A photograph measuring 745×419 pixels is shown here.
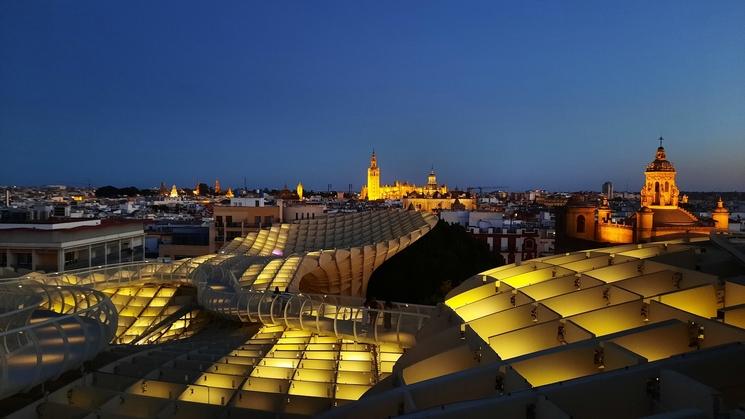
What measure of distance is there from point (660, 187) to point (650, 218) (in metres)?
9.91

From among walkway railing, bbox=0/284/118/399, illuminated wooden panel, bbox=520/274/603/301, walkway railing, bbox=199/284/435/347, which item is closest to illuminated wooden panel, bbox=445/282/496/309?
illuminated wooden panel, bbox=520/274/603/301

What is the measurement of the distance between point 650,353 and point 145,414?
21.4ft

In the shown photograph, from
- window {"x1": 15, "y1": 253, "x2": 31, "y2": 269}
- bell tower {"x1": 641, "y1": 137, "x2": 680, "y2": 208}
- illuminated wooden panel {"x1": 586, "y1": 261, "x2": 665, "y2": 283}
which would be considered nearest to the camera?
illuminated wooden panel {"x1": 586, "y1": 261, "x2": 665, "y2": 283}

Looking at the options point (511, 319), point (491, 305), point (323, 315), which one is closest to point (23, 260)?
point (323, 315)

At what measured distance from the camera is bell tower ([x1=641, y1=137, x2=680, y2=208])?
53281 millimetres

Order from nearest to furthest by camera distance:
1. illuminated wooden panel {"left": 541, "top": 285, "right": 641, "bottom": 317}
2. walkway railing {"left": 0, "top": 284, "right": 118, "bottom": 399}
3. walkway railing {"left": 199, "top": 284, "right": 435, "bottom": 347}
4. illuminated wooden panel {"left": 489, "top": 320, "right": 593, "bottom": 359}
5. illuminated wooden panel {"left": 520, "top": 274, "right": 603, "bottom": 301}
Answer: walkway railing {"left": 0, "top": 284, "right": 118, "bottom": 399} < illuminated wooden panel {"left": 489, "top": 320, "right": 593, "bottom": 359} < illuminated wooden panel {"left": 541, "top": 285, "right": 641, "bottom": 317} < illuminated wooden panel {"left": 520, "top": 274, "right": 603, "bottom": 301} < walkway railing {"left": 199, "top": 284, "right": 435, "bottom": 347}

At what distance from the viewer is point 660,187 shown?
177ft

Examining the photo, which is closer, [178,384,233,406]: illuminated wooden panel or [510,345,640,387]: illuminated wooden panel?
[510,345,640,387]: illuminated wooden panel

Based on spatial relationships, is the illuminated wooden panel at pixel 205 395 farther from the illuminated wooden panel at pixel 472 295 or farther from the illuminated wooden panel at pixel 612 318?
the illuminated wooden panel at pixel 612 318

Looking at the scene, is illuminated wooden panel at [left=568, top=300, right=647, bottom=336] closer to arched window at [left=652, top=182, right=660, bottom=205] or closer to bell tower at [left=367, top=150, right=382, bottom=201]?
arched window at [left=652, top=182, right=660, bottom=205]

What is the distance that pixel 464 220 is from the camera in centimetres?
8994

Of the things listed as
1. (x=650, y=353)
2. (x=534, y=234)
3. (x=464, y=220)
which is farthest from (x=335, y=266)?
(x=464, y=220)

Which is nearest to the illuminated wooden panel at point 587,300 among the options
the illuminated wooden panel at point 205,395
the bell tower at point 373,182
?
the illuminated wooden panel at point 205,395

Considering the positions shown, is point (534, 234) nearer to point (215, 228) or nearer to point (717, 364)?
point (215, 228)
